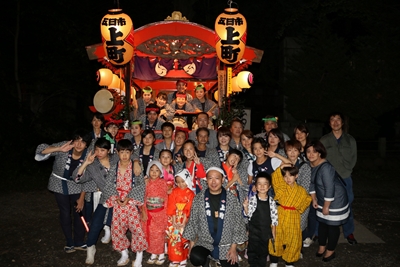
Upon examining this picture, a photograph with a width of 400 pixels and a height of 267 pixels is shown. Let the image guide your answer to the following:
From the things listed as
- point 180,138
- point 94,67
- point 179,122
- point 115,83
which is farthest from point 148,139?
point 94,67

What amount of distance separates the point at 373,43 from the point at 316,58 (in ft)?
9.92

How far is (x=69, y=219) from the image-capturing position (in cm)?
499

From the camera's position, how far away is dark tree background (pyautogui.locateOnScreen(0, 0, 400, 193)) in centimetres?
1120

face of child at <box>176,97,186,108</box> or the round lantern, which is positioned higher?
the round lantern

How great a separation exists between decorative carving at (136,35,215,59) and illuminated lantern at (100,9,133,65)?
106 cm

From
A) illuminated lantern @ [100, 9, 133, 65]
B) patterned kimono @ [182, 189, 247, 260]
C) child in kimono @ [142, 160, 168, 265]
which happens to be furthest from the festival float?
patterned kimono @ [182, 189, 247, 260]

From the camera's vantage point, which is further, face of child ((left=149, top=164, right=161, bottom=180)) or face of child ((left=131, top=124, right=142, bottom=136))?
face of child ((left=131, top=124, right=142, bottom=136))

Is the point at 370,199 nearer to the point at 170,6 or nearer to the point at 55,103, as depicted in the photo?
the point at 55,103

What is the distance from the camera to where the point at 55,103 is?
14414 mm

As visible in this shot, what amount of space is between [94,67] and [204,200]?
11723mm

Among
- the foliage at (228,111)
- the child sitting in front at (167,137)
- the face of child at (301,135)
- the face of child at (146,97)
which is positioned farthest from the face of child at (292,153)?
the face of child at (146,97)

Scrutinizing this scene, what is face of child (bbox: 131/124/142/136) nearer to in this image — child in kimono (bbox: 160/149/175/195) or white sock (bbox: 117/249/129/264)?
child in kimono (bbox: 160/149/175/195)

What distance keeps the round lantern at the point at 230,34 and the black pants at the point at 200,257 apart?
5.08 meters

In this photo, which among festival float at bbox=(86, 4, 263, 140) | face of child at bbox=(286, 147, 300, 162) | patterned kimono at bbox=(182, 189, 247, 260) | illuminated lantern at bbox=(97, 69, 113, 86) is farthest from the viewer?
illuminated lantern at bbox=(97, 69, 113, 86)
